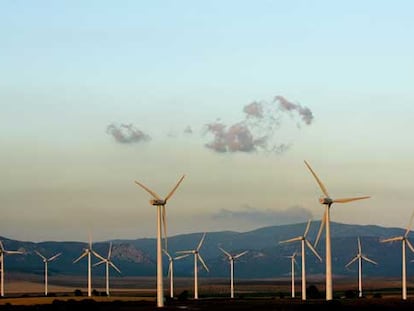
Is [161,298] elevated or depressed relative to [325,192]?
depressed

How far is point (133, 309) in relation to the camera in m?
157

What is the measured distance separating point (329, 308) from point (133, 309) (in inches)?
1149

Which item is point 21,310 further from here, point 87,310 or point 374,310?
point 374,310

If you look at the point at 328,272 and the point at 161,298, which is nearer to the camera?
the point at 328,272

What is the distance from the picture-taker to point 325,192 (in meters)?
152

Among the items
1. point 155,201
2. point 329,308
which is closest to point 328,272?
point 329,308

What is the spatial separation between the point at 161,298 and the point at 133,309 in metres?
4.82

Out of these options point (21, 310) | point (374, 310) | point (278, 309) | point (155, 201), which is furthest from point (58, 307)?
point (374, 310)

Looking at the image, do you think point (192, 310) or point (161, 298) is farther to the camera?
point (161, 298)

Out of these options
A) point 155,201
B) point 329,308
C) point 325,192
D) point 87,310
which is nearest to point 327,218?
point 325,192

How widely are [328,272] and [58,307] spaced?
42260 mm

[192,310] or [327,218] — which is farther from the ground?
[327,218]

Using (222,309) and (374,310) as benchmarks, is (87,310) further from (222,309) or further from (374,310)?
(374,310)

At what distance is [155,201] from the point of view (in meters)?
159
